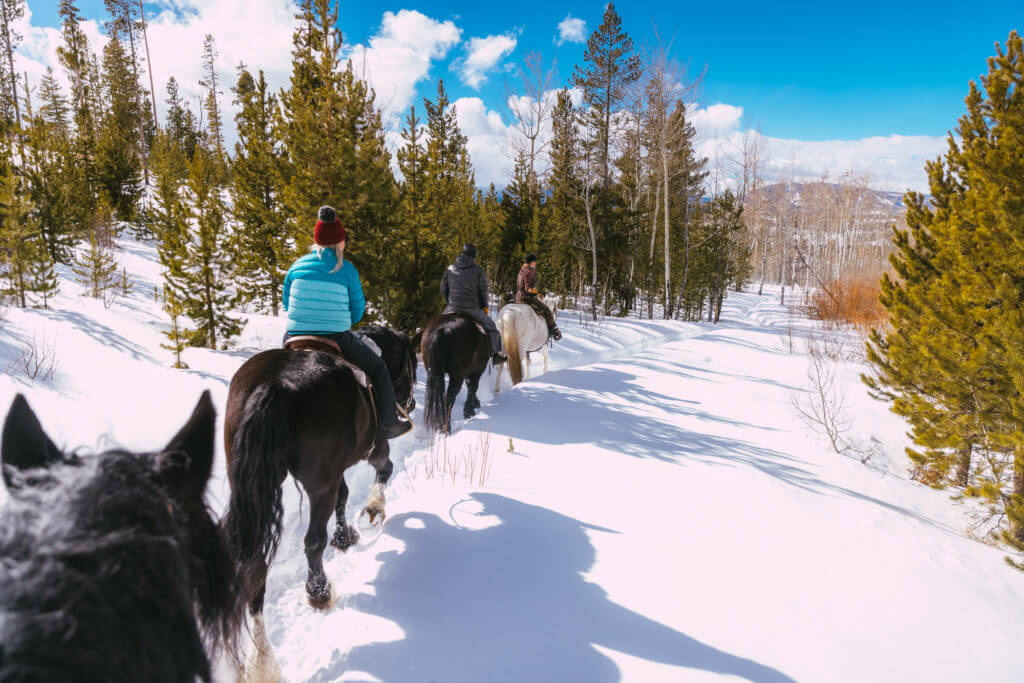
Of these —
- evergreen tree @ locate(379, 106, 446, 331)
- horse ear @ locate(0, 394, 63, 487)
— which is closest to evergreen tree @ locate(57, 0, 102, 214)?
evergreen tree @ locate(379, 106, 446, 331)

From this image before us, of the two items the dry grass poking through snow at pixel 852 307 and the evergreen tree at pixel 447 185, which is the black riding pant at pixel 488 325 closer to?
the evergreen tree at pixel 447 185

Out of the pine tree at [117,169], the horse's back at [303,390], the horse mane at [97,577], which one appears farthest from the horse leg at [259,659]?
the pine tree at [117,169]

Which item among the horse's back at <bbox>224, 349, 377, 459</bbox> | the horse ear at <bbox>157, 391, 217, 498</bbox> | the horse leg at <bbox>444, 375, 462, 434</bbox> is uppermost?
the horse ear at <bbox>157, 391, 217, 498</bbox>

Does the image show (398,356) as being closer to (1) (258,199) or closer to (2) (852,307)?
(1) (258,199)

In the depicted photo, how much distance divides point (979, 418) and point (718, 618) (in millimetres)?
4098

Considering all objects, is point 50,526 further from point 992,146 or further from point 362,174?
point 362,174

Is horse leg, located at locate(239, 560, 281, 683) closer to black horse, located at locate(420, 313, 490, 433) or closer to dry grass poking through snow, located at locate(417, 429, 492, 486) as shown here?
dry grass poking through snow, located at locate(417, 429, 492, 486)

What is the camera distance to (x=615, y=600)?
271 centimetres

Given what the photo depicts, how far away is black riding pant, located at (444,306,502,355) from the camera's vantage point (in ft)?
21.5

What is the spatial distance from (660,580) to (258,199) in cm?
1510

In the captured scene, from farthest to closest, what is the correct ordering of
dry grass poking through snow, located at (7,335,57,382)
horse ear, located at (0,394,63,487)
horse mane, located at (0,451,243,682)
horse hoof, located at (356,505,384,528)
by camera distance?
dry grass poking through snow, located at (7,335,57,382)
horse hoof, located at (356,505,384,528)
horse ear, located at (0,394,63,487)
horse mane, located at (0,451,243,682)

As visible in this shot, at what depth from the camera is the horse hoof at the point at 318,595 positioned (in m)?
2.70

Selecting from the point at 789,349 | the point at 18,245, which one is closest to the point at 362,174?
the point at 18,245

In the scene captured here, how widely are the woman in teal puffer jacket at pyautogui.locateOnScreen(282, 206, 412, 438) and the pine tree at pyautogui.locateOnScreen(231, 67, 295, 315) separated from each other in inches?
382
